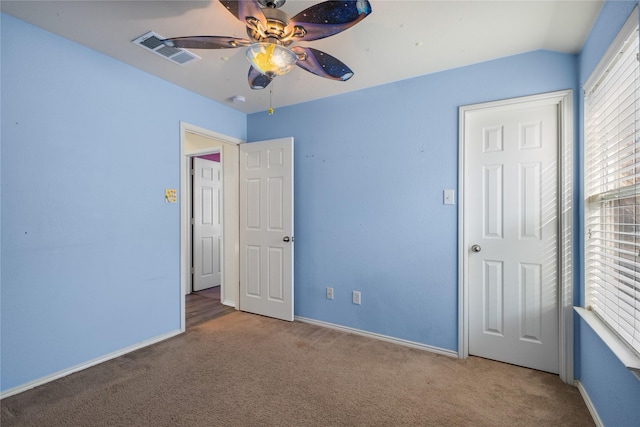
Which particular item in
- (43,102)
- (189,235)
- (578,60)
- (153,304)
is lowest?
(153,304)

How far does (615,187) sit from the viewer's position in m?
1.68

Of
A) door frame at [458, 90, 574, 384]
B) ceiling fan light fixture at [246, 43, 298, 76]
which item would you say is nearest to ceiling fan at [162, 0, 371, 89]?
ceiling fan light fixture at [246, 43, 298, 76]

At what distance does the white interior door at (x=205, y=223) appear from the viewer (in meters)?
4.74

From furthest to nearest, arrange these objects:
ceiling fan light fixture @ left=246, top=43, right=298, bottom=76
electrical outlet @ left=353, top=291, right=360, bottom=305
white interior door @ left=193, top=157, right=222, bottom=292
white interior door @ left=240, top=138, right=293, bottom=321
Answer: white interior door @ left=193, top=157, right=222, bottom=292 < white interior door @ left=240, top=138, right=293, bottom=321 < electrical outlet @ left=353, top=291, right=360, bottom=305 < ceiling fan light fixture @ left=246, top=43, right=298, bottom=76

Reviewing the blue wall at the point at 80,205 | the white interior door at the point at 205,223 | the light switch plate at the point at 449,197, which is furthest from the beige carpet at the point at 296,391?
the white interior door at the point at 205,223

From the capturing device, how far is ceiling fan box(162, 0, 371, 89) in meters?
1.34

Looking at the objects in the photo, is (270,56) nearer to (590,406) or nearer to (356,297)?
(356,297)

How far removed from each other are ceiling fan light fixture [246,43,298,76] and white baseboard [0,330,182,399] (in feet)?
8.19

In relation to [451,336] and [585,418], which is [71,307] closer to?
[451,336]

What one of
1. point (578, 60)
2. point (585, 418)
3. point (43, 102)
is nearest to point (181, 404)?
point (43, 102)

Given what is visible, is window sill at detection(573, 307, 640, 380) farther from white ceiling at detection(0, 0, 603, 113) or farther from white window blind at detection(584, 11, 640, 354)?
white ceiling at detection(0, 0, 603, 113)

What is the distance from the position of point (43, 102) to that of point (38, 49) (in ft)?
1.13

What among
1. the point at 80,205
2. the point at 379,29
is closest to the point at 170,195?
the point at 80,205

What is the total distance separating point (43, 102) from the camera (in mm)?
2096
